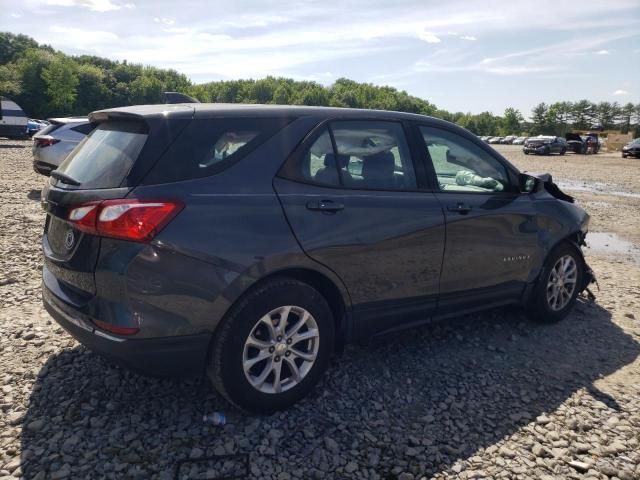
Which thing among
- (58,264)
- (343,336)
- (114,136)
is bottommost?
(343,336)

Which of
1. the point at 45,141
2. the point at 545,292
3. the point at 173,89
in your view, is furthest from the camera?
the point at 173,89

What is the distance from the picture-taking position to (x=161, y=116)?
2730 mm

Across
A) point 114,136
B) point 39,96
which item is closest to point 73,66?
point 39,96

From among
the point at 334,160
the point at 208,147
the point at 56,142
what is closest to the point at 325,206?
the point at 334,160

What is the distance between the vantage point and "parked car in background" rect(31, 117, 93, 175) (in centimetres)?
965

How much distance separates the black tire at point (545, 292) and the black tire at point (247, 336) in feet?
7.17

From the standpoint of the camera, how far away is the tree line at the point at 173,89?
7188cm

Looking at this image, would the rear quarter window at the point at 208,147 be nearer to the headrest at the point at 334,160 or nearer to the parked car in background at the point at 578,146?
the headrest at the point at 334,160

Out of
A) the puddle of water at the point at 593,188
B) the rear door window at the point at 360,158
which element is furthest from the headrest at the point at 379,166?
the puddle of water at the point at 593,188

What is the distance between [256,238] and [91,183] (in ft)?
2.99

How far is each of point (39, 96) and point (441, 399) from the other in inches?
3282

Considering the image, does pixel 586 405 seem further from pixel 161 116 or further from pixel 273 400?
pixel 161 116

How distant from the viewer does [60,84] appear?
70.5 metres

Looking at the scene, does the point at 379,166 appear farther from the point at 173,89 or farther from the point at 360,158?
Answer: the point at 173,89
